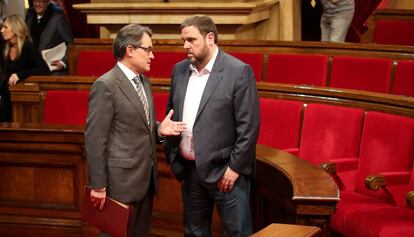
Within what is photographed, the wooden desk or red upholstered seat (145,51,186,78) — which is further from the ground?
red upholstered seat (145,51,186,78)

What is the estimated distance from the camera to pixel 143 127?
7.16 feet

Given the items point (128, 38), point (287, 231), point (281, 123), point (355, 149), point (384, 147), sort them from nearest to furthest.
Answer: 1. point (287, 231)
2. point (128, 38)
3. point (384, 147)
4. point (355, 149)
5. point (281, 123)

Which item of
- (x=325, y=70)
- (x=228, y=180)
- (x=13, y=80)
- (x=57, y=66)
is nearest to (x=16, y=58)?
(x=13, y=80)

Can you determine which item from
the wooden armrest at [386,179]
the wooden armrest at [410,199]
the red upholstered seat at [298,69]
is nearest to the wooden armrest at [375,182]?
the wooden armrest at [386,179]

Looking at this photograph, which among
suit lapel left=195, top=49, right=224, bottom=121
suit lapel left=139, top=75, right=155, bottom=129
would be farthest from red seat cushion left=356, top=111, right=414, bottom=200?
suit lapel left=139, top=75, right=155, bottom=129

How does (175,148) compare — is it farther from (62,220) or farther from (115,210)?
(62,220)

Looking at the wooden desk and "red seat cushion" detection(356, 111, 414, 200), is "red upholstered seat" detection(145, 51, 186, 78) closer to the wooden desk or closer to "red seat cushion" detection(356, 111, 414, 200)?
"red seat cushion" detection(356, 111, 414, 200)

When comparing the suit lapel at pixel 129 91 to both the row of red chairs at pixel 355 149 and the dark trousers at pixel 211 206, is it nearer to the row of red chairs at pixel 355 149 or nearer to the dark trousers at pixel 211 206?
the dark trousers at pixel 211 206

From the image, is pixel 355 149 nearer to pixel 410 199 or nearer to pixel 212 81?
pixel 410 199

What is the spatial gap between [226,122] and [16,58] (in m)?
1.74

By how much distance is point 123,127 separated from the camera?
2.15 meters

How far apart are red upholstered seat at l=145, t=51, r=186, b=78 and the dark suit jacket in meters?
1.59

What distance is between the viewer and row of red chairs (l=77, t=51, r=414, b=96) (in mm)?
3359

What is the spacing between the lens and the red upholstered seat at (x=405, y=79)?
332cm
